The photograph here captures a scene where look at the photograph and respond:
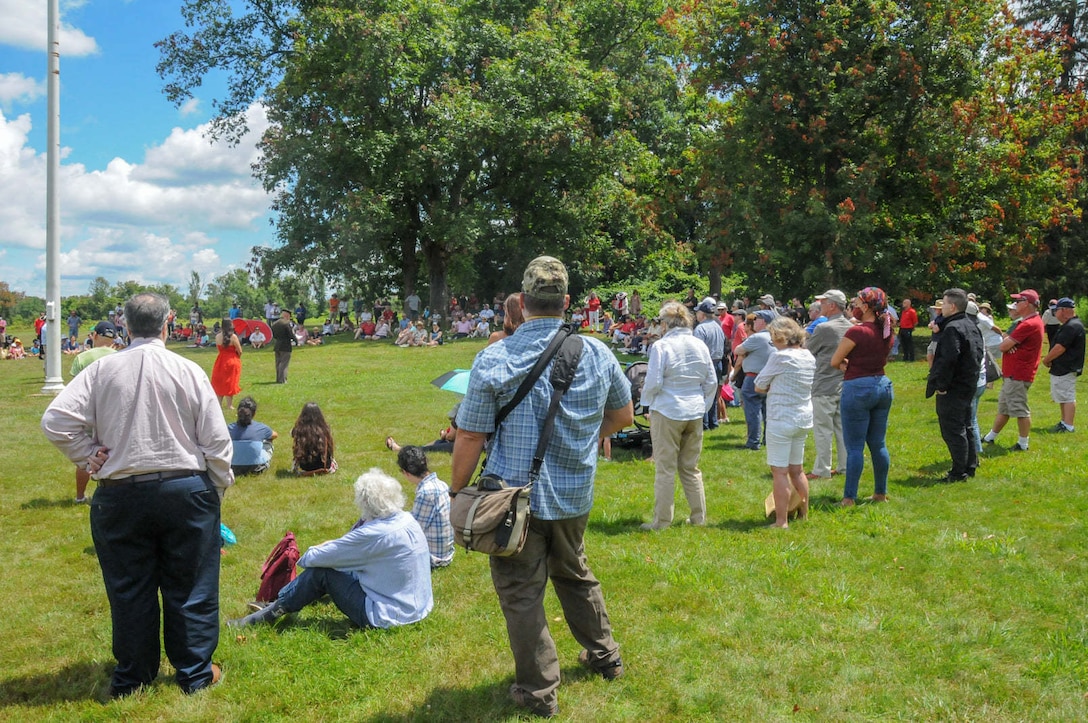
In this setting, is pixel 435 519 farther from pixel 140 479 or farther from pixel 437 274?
pixel 437 274

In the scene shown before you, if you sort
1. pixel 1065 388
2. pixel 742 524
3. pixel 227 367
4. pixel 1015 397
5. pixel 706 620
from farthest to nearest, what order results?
pixel 227 367, pixel 1065 388, pixel 1015 397, pixel 742 524, pixel 706 620

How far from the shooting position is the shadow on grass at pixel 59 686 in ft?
13.5

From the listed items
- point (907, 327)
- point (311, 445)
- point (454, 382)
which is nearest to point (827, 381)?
point (454, 382)

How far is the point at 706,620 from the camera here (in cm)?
488

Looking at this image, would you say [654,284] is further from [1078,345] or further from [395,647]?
[395,647]

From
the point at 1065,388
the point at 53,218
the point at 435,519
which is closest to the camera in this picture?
the point at 435,519

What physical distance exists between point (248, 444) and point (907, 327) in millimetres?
16196

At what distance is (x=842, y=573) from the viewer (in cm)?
559

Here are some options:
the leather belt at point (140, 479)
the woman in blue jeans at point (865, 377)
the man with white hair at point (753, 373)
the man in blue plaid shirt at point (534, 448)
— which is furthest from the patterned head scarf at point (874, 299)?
the leather belt at point (140, 479)

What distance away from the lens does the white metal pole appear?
54.4 ft

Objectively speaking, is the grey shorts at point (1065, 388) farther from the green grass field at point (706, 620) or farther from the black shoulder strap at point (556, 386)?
the black shoulder strap at point (556, 386)

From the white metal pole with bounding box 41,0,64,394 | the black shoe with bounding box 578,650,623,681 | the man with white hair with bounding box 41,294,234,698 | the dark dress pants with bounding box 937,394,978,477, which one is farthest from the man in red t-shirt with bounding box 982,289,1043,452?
the white metal pole with bounding box 41,0,64,394

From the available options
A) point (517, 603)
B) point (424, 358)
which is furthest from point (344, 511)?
point (424, 358)

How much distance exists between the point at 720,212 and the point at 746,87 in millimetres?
3890
